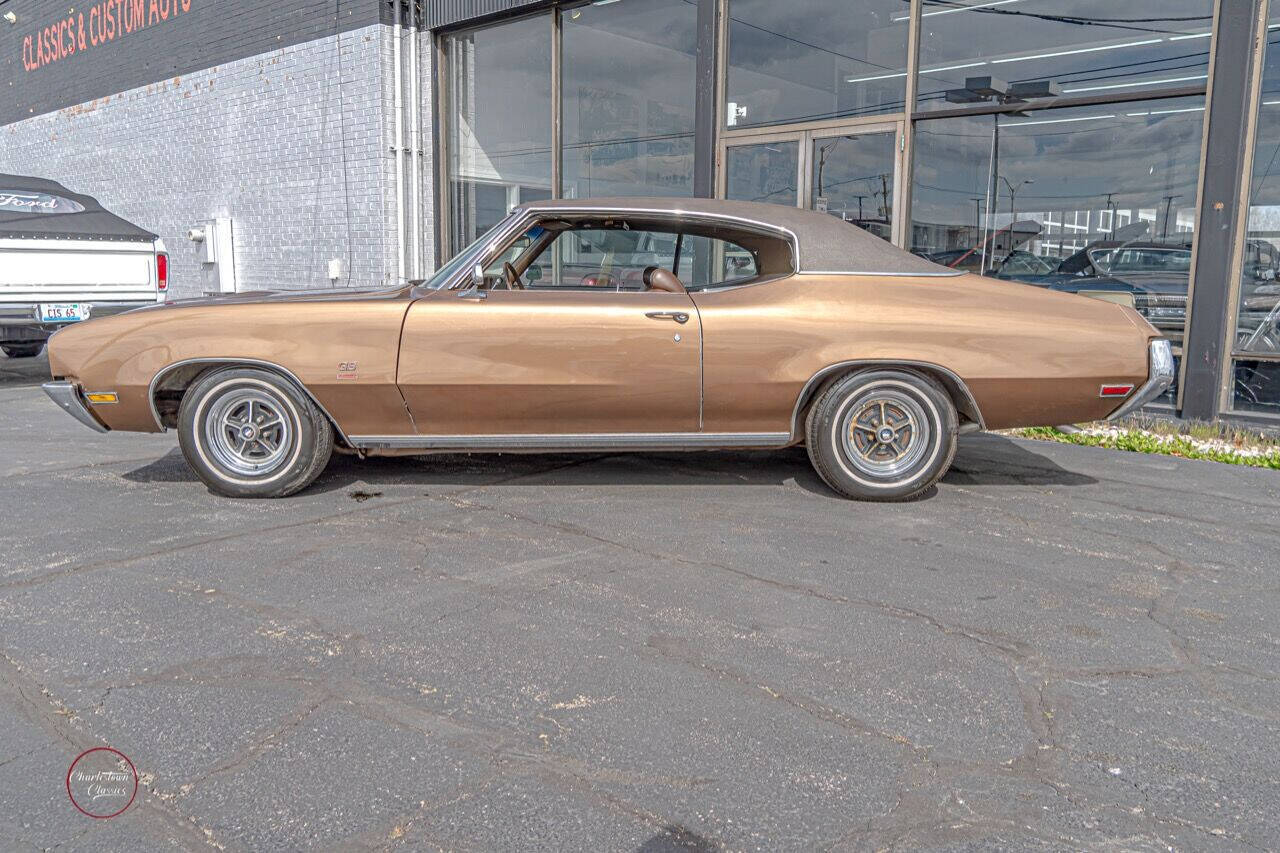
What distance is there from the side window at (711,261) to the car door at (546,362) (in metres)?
0.76

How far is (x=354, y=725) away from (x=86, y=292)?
26.9 ft

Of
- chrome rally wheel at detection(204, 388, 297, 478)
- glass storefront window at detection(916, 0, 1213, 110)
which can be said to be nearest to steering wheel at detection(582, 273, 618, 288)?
chrome rally wheel at detection(204, 388, 297, 478)

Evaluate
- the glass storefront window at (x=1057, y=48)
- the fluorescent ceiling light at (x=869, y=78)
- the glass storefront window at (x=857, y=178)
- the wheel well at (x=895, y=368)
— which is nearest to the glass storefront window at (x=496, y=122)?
the glass storefront window at (x=857, y=178)

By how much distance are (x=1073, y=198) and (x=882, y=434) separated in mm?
4241

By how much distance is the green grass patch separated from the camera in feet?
20.9

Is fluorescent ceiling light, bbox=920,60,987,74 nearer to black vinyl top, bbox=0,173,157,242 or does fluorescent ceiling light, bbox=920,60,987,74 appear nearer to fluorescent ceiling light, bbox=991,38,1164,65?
fluorescent ceiling light, bbox=991,38,1164,65

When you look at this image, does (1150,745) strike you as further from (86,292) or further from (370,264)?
(370,264)

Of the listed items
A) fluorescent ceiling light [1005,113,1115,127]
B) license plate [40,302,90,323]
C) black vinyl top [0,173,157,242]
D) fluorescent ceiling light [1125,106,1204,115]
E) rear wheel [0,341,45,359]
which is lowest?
rear wheel [0,341,45,359]

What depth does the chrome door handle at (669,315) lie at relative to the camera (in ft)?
15.8

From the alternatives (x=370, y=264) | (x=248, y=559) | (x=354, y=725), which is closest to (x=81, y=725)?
(x=354, y=725)

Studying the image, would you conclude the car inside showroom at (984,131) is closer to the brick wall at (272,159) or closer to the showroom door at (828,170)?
the showroom door at (828,170)

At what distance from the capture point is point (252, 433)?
4.94 m

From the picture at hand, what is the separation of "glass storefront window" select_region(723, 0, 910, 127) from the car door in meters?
4.94

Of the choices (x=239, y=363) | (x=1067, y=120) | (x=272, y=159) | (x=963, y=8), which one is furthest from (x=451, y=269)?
(x=272, y=159)
